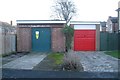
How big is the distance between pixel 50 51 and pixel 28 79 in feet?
58.3

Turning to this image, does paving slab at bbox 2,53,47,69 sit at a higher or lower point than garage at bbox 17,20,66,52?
lower

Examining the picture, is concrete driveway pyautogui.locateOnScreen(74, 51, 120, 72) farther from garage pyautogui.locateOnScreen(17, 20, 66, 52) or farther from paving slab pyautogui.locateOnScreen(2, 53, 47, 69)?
garage pyautogui.locateOnScreen(17, 20, 66, 52)

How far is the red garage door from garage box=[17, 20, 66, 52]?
3665 mm

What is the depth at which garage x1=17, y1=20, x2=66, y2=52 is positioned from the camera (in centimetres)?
2984

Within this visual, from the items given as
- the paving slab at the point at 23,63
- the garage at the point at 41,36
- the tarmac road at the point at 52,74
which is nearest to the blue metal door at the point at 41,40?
the garage at the point at 41,36

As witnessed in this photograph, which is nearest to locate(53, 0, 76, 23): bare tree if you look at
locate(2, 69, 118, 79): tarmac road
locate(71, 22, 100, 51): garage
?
locate(71, 22, 100, 51): garage

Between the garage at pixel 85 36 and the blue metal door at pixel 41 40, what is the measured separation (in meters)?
4.38

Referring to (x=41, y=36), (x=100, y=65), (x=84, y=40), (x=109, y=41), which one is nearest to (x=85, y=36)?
(x=84, y=40)

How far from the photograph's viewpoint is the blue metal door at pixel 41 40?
1177 inches

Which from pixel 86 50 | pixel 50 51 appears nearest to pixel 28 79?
pixel 50 51

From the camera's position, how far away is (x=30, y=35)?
30.2 meters

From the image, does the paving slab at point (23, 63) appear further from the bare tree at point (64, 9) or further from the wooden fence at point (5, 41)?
the bare tree at point (64, 9)

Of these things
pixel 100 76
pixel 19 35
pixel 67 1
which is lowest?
pixel 100 76

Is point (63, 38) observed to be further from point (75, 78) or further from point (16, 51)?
point (75, 78)
